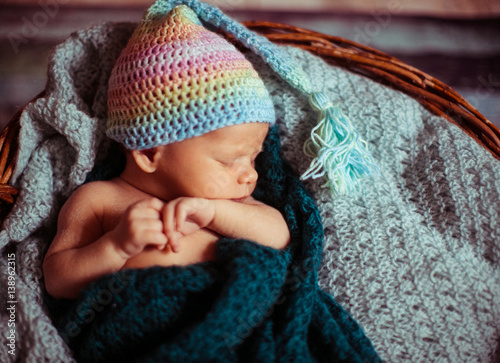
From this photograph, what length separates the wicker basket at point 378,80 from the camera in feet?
4.00

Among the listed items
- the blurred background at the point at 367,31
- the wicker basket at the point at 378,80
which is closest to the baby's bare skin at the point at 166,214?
the wicker basket at the point at 378,80

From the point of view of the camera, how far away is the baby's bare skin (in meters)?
0.93

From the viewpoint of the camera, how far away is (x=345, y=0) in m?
2.39

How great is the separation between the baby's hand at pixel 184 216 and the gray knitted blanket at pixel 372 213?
33cm

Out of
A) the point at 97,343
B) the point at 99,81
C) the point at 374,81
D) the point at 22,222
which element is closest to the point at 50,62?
the point at 99,81

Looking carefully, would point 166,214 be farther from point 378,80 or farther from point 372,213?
point 378,80

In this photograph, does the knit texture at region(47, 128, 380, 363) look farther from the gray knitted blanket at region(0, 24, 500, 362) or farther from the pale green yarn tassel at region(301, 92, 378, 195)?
the pale green yarn tassel at region(301, 92, 378, 195)

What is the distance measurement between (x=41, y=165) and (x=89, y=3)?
140 centimetres

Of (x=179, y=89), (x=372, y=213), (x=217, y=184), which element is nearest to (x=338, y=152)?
(x=372, y=213)

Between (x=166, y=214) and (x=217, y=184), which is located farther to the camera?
(x=217, y=184)

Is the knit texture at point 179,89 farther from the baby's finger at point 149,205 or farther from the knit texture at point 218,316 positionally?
the knit texture at point 218,316

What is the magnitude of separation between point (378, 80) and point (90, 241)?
0.91 m

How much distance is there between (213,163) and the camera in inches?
39.8

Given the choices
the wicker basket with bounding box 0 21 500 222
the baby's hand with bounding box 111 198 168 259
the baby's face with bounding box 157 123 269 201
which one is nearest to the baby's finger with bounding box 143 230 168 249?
the baby's hand with bounding box 111 198 168 259
